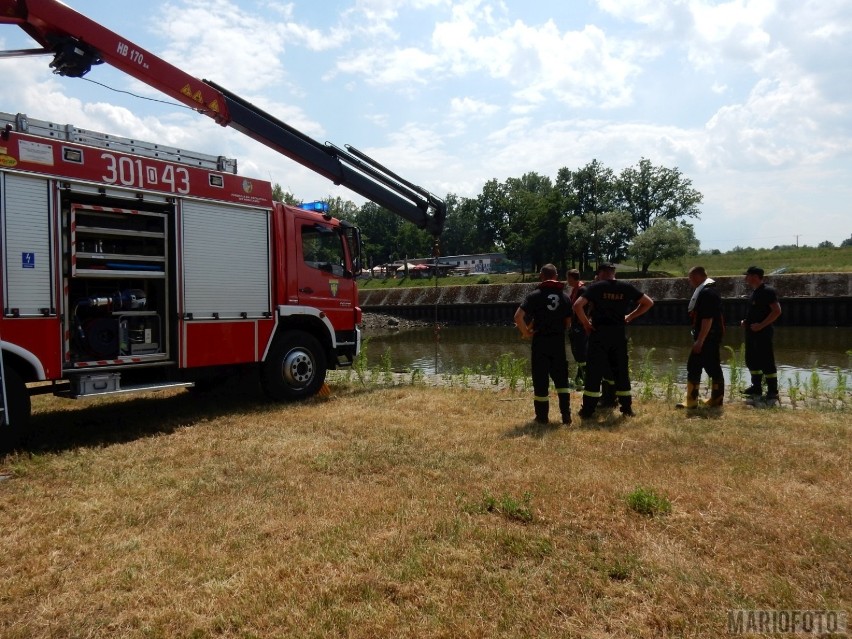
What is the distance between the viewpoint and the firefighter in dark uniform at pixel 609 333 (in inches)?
291

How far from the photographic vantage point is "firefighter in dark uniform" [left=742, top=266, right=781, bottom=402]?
842cm

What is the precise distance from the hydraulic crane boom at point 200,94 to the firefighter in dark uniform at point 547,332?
5.04 m

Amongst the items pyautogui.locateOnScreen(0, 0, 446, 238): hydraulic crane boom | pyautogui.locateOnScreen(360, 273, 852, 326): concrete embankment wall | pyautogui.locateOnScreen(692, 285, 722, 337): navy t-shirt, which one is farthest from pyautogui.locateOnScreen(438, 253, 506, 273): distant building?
pyautogui.locateOnScreen(692, 285, 722, 337): navy t-shirt

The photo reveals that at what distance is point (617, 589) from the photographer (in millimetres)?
3064

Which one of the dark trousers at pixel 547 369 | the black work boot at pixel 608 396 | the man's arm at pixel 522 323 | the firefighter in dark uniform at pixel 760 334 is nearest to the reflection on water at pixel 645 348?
the firefighter in dark uniform at pixel 760 334

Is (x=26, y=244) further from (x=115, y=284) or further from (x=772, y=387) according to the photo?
(x=772, y=387)

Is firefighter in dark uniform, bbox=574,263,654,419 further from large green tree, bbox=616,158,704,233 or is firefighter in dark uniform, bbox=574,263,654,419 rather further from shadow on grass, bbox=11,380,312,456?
large green tree, bbox=616,158,704,233

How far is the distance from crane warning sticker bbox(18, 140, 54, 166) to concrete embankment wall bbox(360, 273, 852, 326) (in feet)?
55.9

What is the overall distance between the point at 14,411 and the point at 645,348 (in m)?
20.6

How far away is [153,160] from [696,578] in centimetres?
667

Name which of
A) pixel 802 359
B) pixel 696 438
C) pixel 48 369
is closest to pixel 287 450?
pixel 48 369

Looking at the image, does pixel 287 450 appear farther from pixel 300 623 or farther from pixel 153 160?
pixel 153 160

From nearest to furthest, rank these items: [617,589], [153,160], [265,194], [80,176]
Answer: [617,589] < [80,176] < [153,160] < [265,194]

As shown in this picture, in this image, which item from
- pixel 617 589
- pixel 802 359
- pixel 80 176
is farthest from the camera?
pixel 802 359
